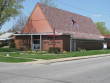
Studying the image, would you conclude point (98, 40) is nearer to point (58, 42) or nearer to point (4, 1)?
point (58, 42)

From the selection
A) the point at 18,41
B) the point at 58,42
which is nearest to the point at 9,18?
the point at 18,41

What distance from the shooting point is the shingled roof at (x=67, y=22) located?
1941 inches

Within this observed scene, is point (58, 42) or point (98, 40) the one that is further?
point (98, 40)

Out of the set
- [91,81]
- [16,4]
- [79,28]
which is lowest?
[91,81]

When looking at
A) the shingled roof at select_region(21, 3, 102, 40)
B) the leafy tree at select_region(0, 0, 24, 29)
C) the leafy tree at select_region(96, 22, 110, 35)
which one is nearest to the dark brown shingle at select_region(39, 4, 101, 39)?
the shingled roof at select_region(21, 3, 102, 40)

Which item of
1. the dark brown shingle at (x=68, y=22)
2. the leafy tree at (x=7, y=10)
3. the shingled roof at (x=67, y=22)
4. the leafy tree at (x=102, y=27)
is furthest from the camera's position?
the leafy tree at (x=102, y=27)

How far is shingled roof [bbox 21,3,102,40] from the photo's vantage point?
49312mm

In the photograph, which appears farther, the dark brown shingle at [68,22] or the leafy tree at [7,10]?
the dark brown shingle at [68,22]

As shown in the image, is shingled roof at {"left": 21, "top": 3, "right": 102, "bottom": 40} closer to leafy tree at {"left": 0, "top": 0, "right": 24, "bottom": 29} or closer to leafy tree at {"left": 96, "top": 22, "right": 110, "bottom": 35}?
leafy tree at {"left": 0, "top": 0, "right": 24, "bottom": 29}

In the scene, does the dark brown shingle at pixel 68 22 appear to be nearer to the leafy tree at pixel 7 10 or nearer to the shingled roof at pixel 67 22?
the shingled roof at pixel 67 22

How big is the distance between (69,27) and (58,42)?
779 centimetres

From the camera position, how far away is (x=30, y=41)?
161ft

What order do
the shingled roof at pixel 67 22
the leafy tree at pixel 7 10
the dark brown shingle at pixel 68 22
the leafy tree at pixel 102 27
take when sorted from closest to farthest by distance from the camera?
the leafy tree at pixel 7 10, the shingled roof at pixel 67 22, the dark brown shingle at pixel 68 22, the leafy tree at pixel 102 27

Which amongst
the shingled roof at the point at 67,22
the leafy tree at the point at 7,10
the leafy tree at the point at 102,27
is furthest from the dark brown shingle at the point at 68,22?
the leafy tree at the point at 102,27
